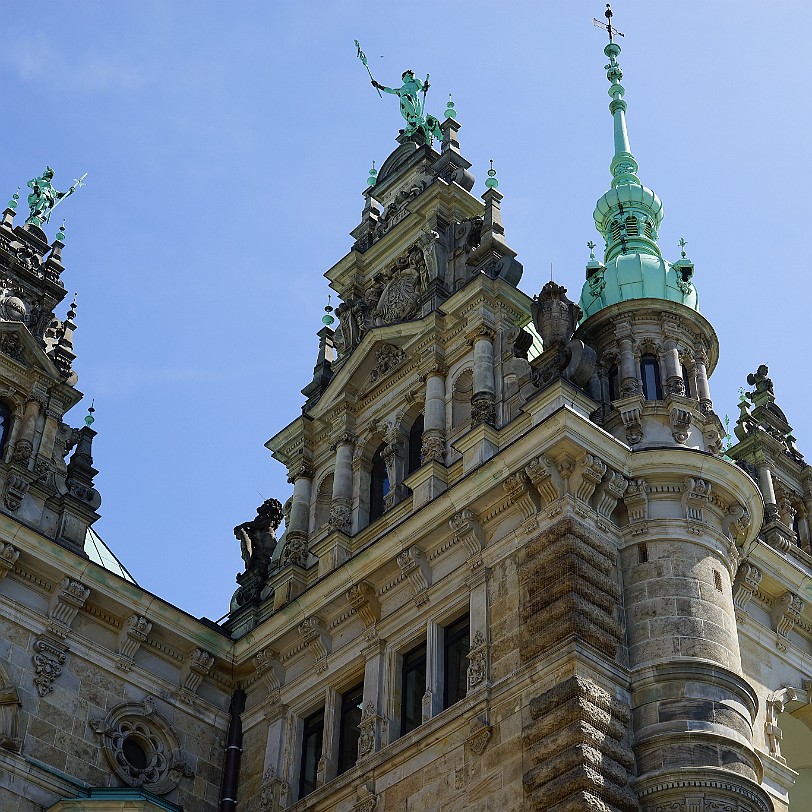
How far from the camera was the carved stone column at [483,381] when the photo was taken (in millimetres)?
24078

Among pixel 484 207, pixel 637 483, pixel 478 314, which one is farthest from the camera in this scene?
pixel 484 207

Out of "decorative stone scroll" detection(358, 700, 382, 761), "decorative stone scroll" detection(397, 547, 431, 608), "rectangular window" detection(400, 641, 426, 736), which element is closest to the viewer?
"decorative stone scroll" detection(358, 700, 382, 761)

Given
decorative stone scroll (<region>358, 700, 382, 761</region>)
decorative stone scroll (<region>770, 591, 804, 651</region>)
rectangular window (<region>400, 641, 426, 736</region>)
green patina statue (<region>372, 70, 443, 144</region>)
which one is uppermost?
green patina statue (<region>372, 70, 443, 144</region>)

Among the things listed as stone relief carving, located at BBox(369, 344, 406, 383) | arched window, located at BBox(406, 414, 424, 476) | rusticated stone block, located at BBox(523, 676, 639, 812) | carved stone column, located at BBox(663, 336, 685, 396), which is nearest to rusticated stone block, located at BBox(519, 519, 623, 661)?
rusticated stone block, located at BBox(523, 676, 639, 812)

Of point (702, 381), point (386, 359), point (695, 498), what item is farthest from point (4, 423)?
point (695, 498)

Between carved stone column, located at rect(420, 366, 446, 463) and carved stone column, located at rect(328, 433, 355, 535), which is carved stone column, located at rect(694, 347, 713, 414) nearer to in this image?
carved stone column, located at rect(420, 366, 446, 463)

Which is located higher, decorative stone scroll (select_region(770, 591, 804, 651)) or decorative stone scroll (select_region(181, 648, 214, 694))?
decorative stone scroll (select_region(770, 591, 804, 651))

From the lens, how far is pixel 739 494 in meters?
22.2

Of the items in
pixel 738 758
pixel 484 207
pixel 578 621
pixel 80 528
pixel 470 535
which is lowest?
pixel 738 758

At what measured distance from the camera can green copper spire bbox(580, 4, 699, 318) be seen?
83.6 feet

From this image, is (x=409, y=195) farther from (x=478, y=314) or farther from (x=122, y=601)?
(x=122, y=601)

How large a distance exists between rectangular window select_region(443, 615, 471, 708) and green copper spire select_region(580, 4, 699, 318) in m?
5.97

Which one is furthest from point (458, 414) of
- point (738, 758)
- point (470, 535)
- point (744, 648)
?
point (738, 758)

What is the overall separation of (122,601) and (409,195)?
942 centimetres
